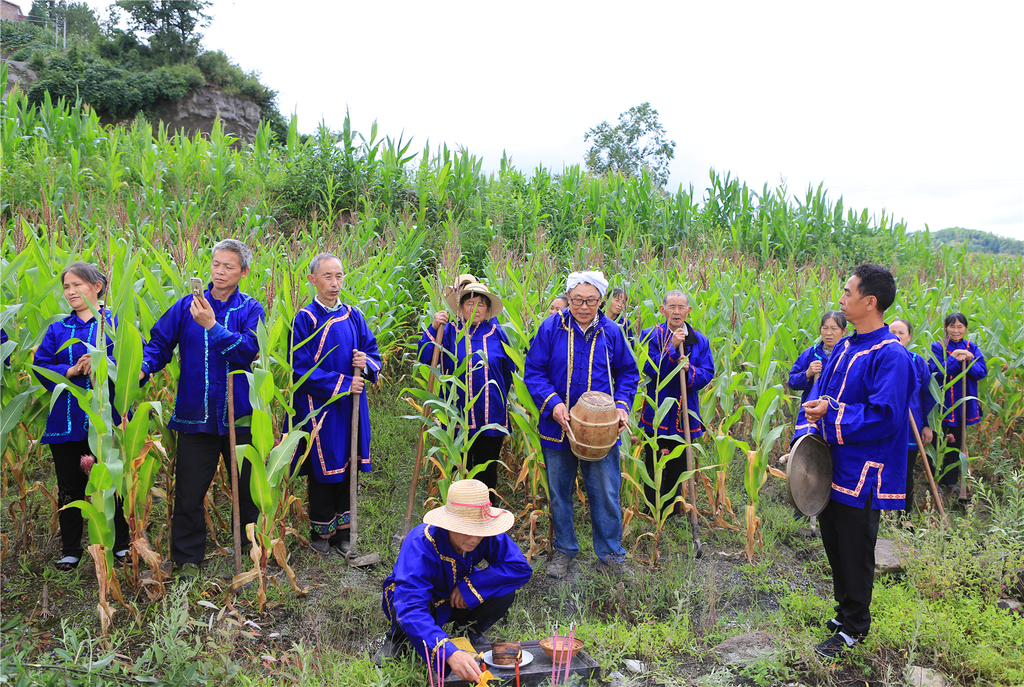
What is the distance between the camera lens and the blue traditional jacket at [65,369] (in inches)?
124

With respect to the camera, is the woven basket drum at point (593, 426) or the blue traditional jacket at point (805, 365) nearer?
the woven basket drum at point (593, 426)

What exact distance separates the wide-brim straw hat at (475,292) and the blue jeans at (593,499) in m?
1.07

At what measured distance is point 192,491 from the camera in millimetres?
3342

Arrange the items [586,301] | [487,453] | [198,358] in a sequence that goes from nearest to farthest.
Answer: [198,358] < [586,301] < [487,453]

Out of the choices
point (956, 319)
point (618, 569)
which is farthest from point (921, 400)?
point (618, 569)

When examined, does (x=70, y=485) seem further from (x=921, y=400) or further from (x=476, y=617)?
(x=921, y=400)

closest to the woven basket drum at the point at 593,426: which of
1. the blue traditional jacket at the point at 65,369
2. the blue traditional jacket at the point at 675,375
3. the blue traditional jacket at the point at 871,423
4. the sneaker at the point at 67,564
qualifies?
the blue traditional jacket at the point at 675,375

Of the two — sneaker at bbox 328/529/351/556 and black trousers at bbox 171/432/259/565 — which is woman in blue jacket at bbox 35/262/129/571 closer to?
black trousers at bbox 171/432/259/565

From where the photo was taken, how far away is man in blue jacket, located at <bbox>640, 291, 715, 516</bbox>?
4227 millimetres

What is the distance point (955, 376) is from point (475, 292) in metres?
4.29

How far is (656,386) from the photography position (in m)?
4.45

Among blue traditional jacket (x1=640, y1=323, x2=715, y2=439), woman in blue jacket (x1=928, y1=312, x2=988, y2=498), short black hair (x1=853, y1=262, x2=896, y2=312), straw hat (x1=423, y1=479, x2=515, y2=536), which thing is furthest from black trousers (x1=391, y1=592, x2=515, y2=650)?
woman in blue jacket (x1=928, y1=312, x2=988, y2=498)

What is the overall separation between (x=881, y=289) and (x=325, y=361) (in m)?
3.14

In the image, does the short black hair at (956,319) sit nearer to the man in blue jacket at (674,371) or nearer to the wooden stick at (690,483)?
the man in blue jacket at (674,371)
